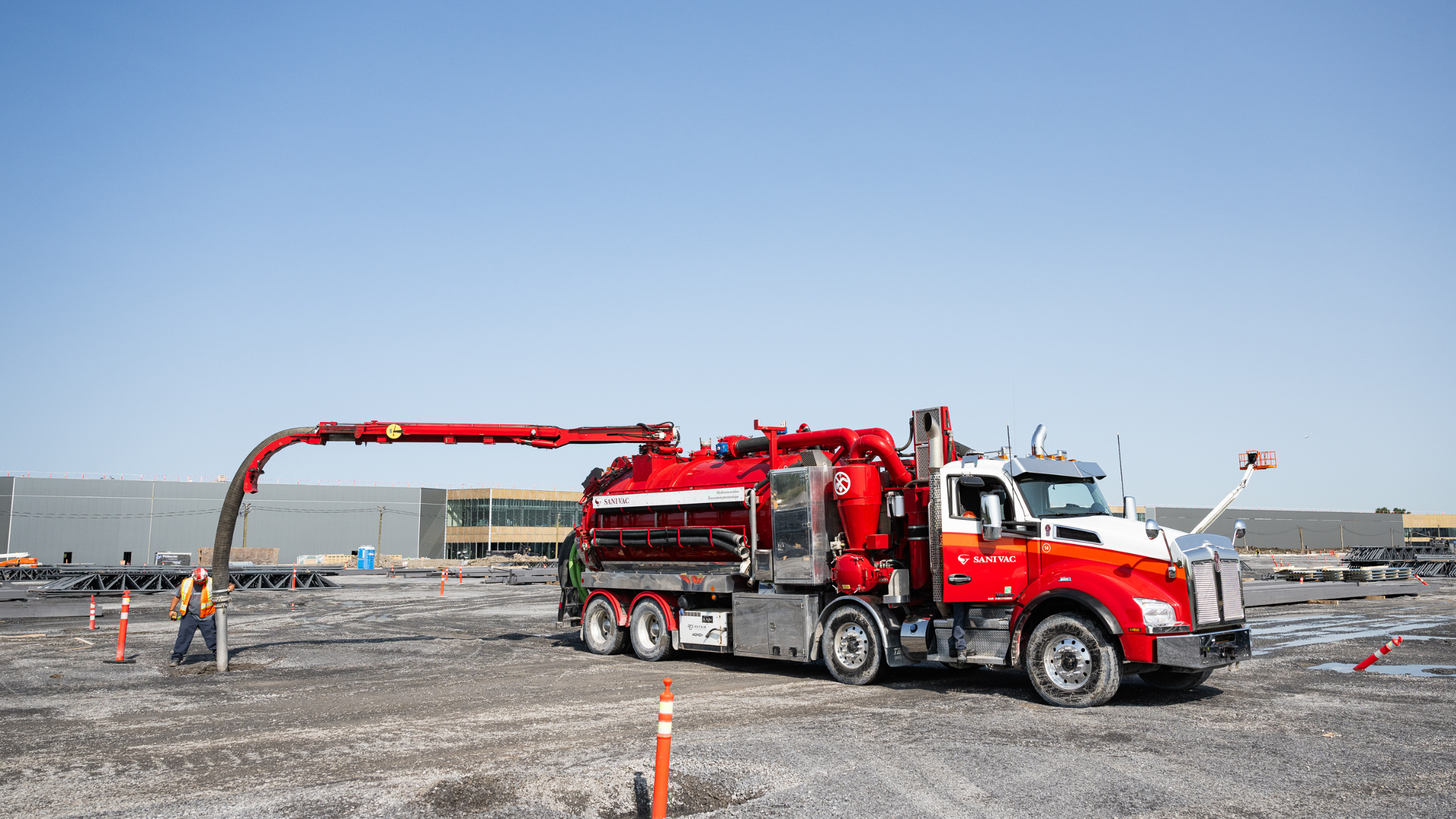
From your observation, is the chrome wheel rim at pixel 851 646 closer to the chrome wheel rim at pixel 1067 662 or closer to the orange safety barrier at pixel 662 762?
the chrome wheel rim at pixel 1067 662

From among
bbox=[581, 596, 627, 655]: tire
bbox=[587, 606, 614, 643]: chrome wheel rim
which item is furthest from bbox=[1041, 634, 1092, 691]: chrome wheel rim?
bbox=[587, 606, 614, 643]: chrome wheel rim

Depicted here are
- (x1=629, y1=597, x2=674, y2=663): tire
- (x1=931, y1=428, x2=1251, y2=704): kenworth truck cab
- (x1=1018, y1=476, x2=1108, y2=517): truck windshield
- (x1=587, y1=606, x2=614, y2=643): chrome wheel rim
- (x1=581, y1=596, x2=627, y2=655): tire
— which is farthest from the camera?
(x1=587, y1=606, x2=614, y2=643): chrome wheel rim

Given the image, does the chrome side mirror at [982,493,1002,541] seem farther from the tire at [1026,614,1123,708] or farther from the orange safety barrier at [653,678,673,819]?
the orange safety barrier at [653,678,673,819]

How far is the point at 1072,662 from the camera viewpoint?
11758mm

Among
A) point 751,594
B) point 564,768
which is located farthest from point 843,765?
point 751,594

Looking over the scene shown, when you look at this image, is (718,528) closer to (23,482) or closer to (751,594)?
(751,594)

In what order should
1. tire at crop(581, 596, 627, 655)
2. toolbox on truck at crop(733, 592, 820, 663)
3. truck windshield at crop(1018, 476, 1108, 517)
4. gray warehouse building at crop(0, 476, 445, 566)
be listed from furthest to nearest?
gray warehouse building at crop(0, 476, 445, 566), tire at crop(581, 596, 627, 655), toolbox on truck at crop(733, 592, 820, 663), truck windshield at crop(1018, 476, 1108, 517)

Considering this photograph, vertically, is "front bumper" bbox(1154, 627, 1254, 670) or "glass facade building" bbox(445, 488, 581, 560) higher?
"glass facade building" bbox(445, 488, 581, 560)

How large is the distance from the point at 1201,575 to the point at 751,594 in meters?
6.69

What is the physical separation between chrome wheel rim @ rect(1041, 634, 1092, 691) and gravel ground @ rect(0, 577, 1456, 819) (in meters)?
0.47

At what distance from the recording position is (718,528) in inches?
643

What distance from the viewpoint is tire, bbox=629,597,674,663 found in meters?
17.5

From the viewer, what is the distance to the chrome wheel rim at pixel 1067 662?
38.2 ft

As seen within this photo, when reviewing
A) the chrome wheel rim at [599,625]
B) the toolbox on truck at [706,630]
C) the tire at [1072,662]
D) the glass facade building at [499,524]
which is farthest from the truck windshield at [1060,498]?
the glass facade building at [499,524]
